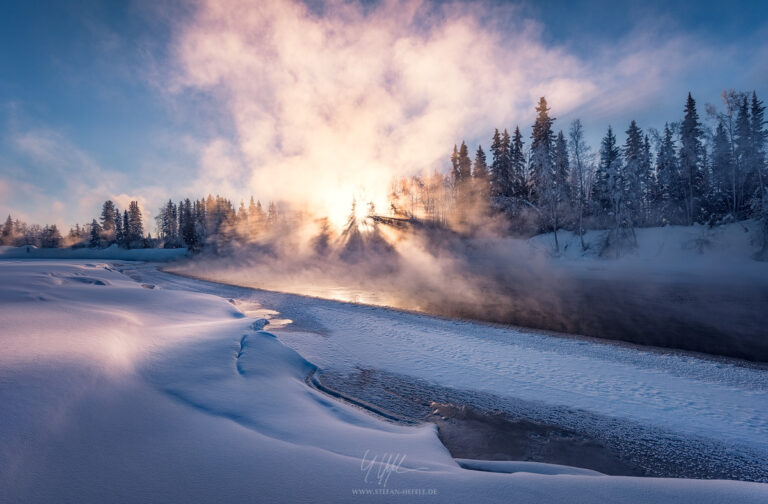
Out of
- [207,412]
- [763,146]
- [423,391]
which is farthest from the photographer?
[763,146]

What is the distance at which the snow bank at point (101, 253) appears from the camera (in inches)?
2639

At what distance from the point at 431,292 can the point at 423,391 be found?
517 inches

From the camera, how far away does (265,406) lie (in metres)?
3.92

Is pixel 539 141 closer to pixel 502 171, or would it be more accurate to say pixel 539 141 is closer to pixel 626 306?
pixel 502 171

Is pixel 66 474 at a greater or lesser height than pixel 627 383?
greater

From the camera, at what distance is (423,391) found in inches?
228

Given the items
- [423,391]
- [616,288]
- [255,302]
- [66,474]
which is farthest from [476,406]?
[616,288]

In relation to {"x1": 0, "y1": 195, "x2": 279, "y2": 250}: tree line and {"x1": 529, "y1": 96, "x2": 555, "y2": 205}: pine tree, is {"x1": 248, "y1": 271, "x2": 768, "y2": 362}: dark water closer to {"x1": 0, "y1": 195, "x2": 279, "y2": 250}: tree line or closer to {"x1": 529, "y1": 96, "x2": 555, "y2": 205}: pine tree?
{"x1": 529, "y1": 96, "x2": 555, "y2": 205}: pine tree

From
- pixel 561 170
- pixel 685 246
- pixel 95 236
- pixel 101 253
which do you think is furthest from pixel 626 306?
pixel 95 236

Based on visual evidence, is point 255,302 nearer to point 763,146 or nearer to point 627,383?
point 627,383

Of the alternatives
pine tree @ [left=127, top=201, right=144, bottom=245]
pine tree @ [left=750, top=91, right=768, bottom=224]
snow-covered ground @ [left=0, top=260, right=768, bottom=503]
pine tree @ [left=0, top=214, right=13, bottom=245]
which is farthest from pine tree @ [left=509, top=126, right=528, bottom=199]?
pine tree @ [left=0, top=214, right=13, bottom=245]
